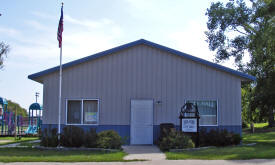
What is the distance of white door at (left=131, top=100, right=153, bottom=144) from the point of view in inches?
665

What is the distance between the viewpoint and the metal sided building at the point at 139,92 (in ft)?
55.7

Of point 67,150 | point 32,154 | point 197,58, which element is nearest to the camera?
point 32,154

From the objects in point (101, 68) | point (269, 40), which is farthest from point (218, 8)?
point (101, 68)

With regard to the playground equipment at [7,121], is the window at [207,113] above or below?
above

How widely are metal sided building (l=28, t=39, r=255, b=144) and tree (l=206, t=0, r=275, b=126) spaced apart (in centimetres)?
858

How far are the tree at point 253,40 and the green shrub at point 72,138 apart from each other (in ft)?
49.6

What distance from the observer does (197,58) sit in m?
17.0

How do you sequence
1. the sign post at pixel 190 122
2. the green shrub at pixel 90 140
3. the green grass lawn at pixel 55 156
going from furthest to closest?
the sign post at pixel 190 122 < the green shrub at pixel 90 140 < the green grass lawn at pixel 55 156

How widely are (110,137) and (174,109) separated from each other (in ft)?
13.7

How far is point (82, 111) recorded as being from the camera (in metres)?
17.1

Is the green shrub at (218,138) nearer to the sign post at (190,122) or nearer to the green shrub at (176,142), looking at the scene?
the sign post at (190,122)

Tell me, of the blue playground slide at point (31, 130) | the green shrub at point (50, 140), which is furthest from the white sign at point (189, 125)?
the blue playground slide at point (31, 130)

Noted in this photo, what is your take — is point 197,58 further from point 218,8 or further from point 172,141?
point 218,8

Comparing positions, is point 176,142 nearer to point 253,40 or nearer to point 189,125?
point 189,125
